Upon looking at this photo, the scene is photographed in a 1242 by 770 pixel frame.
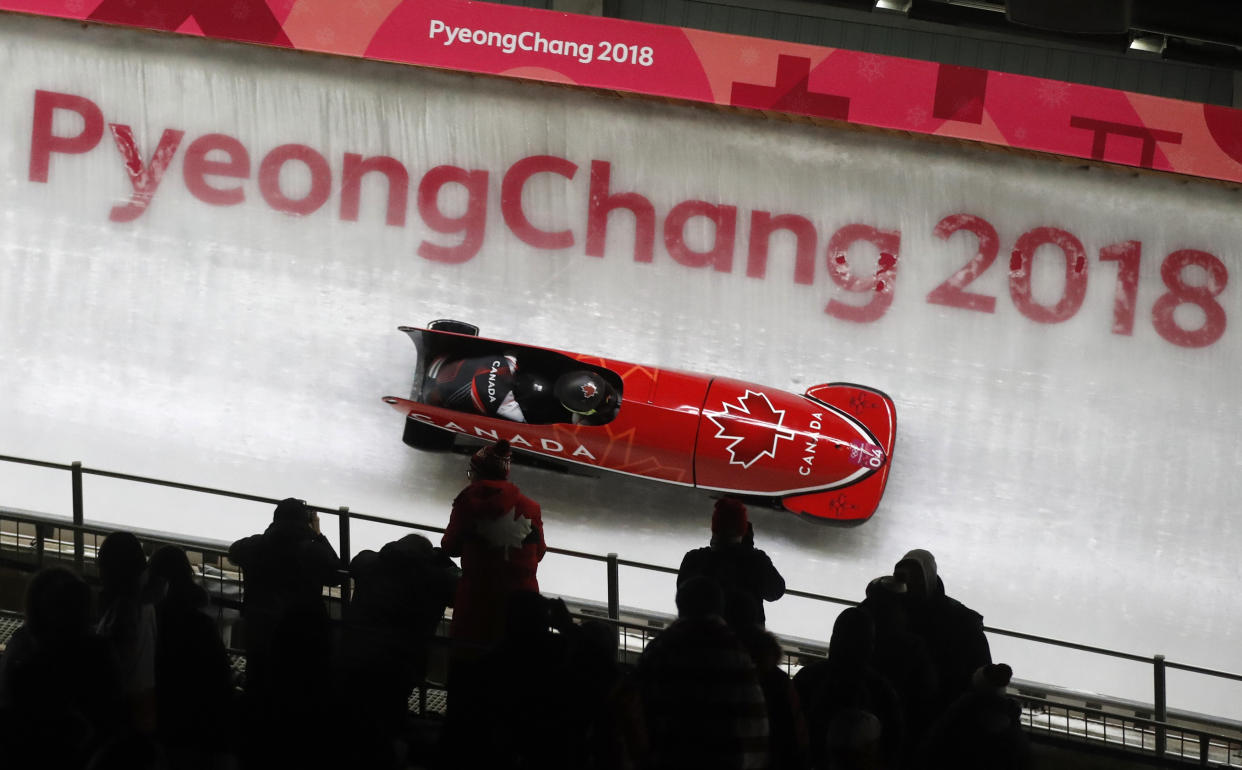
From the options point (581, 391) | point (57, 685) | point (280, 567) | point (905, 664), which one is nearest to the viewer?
point (57, 685)

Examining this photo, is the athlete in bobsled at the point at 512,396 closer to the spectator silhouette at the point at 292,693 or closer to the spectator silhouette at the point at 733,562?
the spectator silhouette at the point at 733,562

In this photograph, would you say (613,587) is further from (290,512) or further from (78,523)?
(78,523)

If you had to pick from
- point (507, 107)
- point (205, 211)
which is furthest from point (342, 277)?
point (507, 107)

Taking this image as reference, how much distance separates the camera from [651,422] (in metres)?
6.29

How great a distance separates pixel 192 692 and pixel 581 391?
11.0 feet

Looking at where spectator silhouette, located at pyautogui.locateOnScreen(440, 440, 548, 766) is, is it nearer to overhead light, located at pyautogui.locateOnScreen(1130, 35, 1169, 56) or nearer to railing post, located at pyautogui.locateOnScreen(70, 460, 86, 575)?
railing post, located at pyautogui.locateOnScreen(70, 460, 86, 575)

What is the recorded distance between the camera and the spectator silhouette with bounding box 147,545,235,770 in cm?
286

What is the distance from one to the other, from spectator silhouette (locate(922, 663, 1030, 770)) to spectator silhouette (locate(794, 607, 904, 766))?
98 mm

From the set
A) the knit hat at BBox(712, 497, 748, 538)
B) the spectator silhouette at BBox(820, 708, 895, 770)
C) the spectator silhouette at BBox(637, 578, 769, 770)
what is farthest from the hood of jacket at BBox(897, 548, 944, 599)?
the spectator silhouette at BBox(637, 578, 769, 770)

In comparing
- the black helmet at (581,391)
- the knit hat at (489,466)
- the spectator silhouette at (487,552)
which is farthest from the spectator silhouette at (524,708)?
the black helmet at (581,391)

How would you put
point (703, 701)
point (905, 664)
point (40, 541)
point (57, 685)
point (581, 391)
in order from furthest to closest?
point (581, 391), point (40, 541), point (905, 664), point (703, 701), point (57, 685)

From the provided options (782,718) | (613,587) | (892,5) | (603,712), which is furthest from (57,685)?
(892,5)

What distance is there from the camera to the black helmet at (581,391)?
6035mm

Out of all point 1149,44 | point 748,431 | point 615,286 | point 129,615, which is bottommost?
point 129,615
